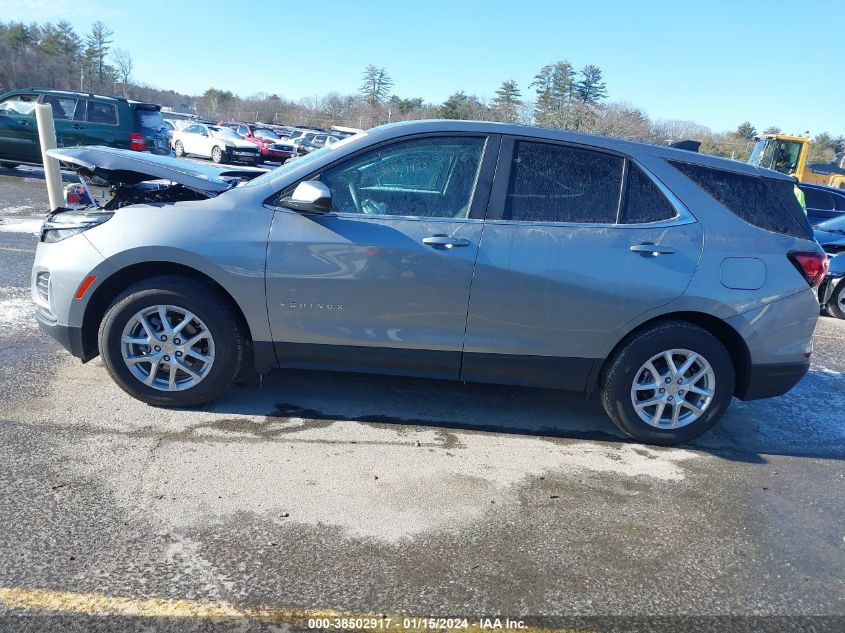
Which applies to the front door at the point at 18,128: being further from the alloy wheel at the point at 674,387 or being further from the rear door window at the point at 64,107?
the alloy wheel at the point at 674,387

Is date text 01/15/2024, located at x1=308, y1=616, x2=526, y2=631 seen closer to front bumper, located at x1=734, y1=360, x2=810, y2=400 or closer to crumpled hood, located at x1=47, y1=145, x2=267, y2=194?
front bumper, located at x1=734, y1=360, x2=810, y2=400

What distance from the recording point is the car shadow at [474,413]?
392 centimetres

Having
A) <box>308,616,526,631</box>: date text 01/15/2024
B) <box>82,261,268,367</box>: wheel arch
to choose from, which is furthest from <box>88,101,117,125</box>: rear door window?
<box>308,616,526,631</box>: date text 01/15/2024

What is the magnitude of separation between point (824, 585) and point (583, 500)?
3.53 ft

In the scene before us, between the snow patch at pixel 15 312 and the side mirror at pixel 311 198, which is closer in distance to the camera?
the side mirror at pixel 311 198

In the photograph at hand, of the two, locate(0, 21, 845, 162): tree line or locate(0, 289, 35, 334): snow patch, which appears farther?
locate(0, 21, 845, 162): tree line

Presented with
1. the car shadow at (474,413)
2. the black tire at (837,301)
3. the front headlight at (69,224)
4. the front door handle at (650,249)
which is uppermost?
the front door handle at (650,249)

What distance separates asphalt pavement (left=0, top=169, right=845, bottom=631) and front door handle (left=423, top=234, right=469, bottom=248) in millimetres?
1153

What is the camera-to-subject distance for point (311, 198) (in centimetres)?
347

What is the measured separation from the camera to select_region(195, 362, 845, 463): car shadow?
3916 millimetres

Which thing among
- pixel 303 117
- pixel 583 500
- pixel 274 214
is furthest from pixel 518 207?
pixel 303 117

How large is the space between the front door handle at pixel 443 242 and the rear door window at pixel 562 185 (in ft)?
1.08

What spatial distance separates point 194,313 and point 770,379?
3.56 m

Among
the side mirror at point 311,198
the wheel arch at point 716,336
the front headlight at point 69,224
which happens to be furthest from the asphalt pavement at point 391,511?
the side mirror at point 311,198
